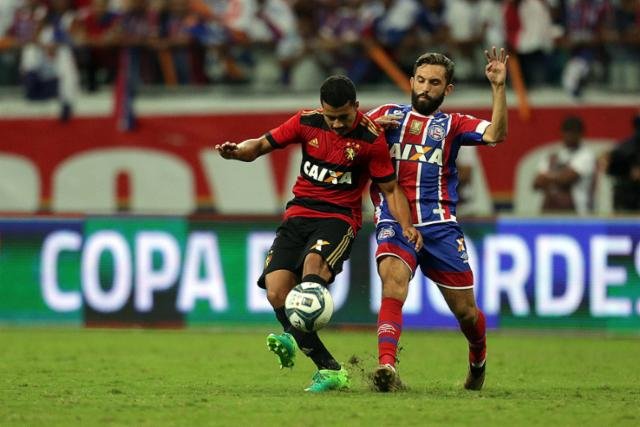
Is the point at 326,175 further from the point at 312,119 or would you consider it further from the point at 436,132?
the point at 436,132

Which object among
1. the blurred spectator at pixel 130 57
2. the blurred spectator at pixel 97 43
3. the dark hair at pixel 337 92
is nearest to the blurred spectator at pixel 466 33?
the blurred spectator at pixel 130 57

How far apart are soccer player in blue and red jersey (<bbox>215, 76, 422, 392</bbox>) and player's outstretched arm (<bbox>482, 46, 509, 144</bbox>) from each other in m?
0.73

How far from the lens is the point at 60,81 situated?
1948 cm

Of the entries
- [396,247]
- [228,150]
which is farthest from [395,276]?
[228,150]

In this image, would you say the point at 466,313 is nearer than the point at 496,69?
No

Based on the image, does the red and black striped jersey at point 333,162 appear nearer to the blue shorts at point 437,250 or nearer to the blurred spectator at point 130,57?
the blue shorts at point 437,250

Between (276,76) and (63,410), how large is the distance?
1143 cm

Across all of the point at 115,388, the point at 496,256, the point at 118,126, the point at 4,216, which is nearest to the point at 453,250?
the point at 115,388

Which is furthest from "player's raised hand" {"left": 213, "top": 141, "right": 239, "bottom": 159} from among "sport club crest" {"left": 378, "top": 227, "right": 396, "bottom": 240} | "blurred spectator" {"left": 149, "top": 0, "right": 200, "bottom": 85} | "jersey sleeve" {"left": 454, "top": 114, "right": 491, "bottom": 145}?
"blurred spectator" {"left": 149, "top": 0, "right": 200, "bottom": 85}

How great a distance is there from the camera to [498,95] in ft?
29.0

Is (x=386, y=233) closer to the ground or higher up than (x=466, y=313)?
higher up

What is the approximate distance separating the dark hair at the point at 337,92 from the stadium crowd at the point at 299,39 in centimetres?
897

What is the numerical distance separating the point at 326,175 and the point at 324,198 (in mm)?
167

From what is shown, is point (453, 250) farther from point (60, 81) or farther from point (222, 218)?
point (60, 81)
